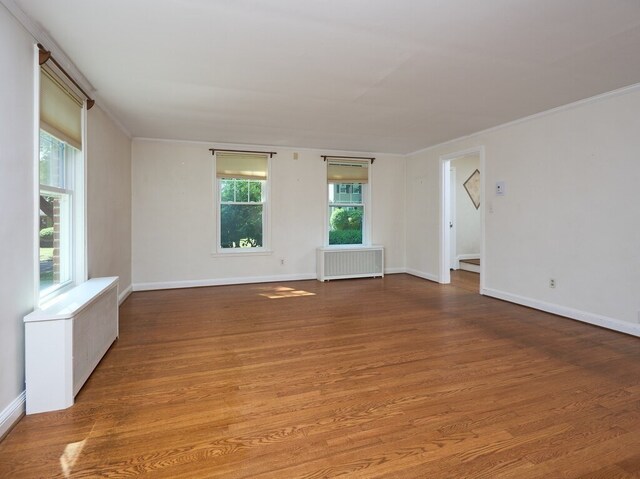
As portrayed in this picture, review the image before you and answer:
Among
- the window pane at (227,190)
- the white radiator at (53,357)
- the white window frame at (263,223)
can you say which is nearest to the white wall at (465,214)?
the white window frame at (263,223)

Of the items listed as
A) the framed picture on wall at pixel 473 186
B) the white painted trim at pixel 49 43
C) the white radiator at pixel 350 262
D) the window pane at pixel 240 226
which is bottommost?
the white radiator at pixel 350 262

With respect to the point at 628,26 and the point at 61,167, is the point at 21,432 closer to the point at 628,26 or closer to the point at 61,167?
the point at 61,167

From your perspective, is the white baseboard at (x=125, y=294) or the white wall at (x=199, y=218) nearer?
the white baseboard at (x=125, y=294)

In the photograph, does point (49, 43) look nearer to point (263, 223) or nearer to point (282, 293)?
point (282, 293)

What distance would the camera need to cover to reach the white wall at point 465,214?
7941 mm

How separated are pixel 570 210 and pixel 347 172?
372cm

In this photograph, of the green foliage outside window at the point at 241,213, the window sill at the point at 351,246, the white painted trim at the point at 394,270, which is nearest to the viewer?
the green foliage outside window at the point at 241,213

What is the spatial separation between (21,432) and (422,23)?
11.2 ft

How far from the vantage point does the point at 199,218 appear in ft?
19.2

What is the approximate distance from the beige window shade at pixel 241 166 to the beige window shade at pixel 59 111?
8.98 feet

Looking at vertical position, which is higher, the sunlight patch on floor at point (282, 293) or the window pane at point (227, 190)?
the window pane at point (227, 190)

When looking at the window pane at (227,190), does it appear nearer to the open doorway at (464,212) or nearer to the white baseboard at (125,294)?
the white baseboard at (125,294)

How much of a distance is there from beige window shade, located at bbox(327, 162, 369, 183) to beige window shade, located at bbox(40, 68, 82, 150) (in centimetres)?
417

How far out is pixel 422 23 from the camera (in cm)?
227
